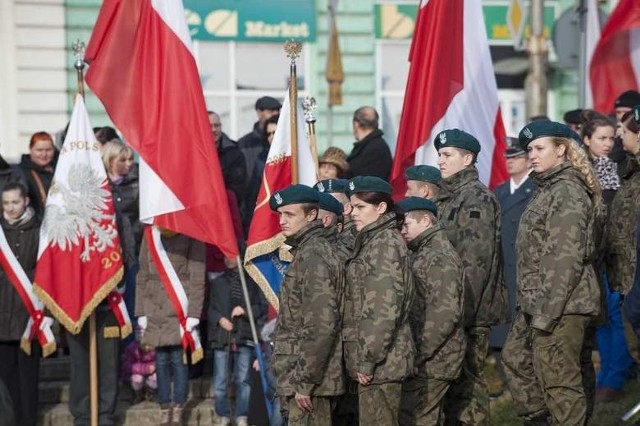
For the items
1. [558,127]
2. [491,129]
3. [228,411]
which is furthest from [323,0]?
[558,127]

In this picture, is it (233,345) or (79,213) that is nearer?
(79,213)

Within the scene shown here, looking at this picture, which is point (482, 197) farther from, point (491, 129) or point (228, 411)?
point (228, 411)

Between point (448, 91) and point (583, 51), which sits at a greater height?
point (583, 51)

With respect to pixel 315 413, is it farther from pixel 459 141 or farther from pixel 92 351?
pixel 92 351

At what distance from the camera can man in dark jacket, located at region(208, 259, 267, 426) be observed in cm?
1048

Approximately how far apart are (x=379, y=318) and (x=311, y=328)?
0.40m

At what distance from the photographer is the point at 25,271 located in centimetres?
1062

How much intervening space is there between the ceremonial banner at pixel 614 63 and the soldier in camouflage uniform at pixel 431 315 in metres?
5.64

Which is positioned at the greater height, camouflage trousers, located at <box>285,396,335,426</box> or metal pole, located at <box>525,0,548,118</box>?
metal pole, located at <box>525,0,548,118</box>

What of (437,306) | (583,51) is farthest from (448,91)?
(583,51)

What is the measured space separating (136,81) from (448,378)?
11.9 feet

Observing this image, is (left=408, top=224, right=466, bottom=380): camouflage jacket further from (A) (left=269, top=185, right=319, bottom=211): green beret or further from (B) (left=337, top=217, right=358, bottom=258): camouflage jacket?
(A) (left=269, top=185, right=319, bottom=211): green beret

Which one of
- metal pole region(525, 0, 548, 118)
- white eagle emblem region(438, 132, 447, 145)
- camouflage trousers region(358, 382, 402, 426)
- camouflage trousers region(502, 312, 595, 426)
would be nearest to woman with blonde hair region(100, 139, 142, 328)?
white eagle emblem region(438, 132, 447, 145)

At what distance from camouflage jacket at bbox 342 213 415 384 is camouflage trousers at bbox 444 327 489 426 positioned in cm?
120
